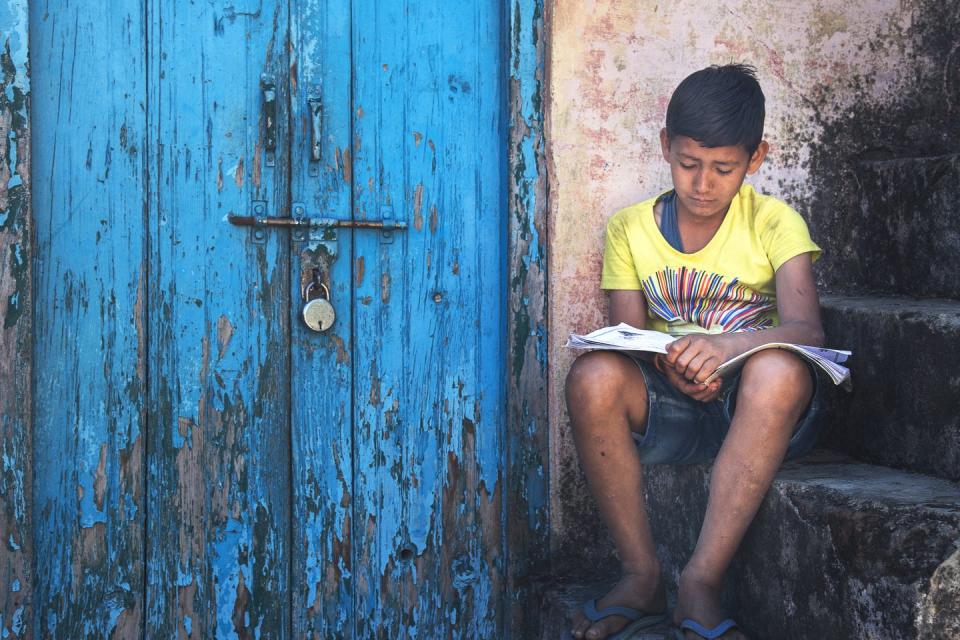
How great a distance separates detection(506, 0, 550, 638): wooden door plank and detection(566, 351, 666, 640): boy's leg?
460 millimetres

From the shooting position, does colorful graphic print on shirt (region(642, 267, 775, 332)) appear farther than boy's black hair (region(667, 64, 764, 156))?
Yes

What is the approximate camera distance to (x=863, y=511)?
1795 mm

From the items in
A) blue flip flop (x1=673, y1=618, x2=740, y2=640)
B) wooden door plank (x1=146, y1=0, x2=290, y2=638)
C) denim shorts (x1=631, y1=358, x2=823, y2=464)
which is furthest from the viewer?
wooden door plank (x1=146, y1=0, x2=290, y2=638)

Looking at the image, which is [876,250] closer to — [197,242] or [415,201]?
[415,201]

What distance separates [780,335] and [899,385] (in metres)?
0.36

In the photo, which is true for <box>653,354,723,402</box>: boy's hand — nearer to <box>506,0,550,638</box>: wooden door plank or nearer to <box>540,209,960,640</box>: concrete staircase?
<box>540,209,960,640</box>: concrete staircase

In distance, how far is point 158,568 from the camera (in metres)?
2.44

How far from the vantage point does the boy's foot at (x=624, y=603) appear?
6.81 feet

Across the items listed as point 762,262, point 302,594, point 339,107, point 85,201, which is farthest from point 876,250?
point 85,201

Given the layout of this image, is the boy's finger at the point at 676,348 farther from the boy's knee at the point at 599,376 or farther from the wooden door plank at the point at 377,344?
the wooden door plank at the point at 377,344

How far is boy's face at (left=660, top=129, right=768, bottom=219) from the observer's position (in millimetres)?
2268

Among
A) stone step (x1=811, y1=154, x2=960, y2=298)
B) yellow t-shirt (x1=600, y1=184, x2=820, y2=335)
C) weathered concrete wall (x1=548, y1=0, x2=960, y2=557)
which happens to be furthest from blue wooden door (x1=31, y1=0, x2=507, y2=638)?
stone step (x1=811, y1=154, x2=960, y2=298)

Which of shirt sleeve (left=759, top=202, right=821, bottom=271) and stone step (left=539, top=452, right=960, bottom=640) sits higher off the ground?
shirt sleeve (left=759, top=202, right=821, bottom=271)

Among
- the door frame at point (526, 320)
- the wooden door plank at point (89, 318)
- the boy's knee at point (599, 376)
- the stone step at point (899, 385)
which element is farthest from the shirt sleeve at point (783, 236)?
the wooden door plank at point (89, 318)
